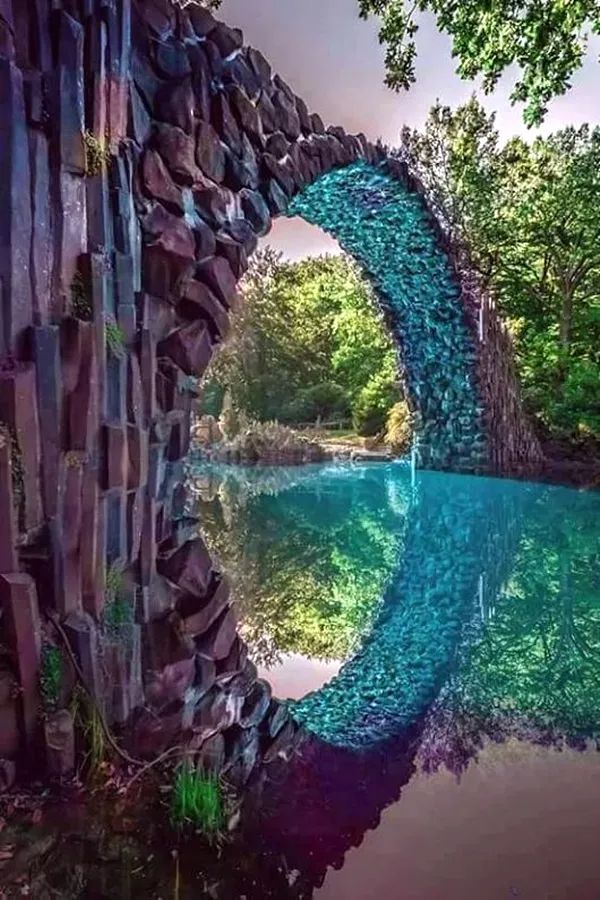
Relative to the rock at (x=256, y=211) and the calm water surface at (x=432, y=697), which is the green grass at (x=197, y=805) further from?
the rock at (x=256, y=211)

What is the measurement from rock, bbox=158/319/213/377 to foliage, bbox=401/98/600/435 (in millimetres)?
7174

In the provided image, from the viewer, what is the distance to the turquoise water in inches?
96.2

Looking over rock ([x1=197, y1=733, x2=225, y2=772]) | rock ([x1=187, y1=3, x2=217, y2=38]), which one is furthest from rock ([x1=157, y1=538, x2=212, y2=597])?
rock ([x1=187, y1=3, x2=217, y2=38])

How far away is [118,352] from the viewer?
2596 millimetres

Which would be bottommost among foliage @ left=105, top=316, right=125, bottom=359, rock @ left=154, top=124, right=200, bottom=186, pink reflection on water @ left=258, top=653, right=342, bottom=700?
pink reflection on water @ left=258, top=653, right=342, bottom=700

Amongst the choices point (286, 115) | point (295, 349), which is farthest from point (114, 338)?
point (295, 349)

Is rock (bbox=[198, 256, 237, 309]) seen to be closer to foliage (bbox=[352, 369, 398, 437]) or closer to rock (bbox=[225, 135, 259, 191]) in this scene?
rock (bbox=[225, 135, 259, 191])

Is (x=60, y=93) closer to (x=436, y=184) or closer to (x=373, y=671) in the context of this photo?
(x=373, y=671)

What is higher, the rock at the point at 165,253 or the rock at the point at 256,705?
the rock at the point at 165,253

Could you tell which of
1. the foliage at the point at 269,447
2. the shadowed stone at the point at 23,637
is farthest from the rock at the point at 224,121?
the foliage at the point at 269,447

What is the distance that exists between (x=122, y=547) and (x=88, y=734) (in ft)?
2.83

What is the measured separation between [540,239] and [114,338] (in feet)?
33.6

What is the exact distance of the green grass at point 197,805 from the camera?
5.27 feet

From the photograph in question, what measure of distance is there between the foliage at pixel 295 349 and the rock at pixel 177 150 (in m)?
12.8
